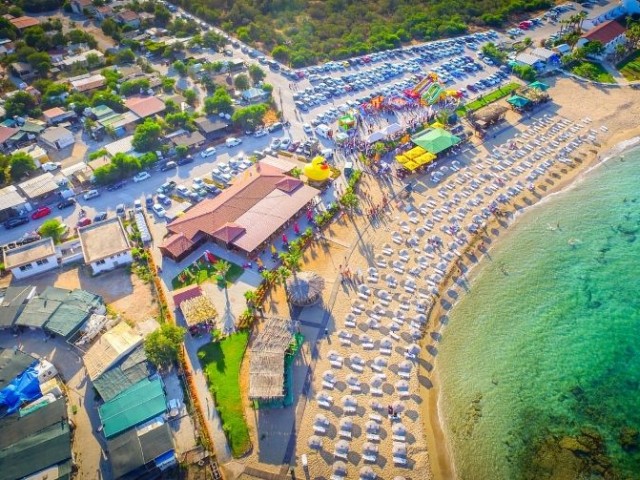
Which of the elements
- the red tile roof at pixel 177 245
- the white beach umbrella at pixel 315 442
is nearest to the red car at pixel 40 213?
the red tile roof at pixel 177 245

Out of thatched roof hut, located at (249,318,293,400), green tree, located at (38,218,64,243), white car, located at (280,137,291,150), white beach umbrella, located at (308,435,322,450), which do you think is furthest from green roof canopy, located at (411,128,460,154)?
green tree, located at (38,218,64,243)

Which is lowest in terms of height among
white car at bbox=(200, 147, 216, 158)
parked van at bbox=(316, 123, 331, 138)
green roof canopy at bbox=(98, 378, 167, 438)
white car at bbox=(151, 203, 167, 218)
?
green roof canopy at bbox=(98, 378, 167, 438)

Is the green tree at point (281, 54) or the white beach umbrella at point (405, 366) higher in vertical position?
the green tree at point (281, 54)

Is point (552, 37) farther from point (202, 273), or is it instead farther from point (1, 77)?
point (1, 77)

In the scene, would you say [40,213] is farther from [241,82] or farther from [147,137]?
[241,82]

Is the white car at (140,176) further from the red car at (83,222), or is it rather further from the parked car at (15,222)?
the parked car at (15,222)

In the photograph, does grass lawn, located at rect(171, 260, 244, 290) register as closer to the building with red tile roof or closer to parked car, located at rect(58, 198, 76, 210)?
the building with red tile roof

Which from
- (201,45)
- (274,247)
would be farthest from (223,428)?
(201,45)
